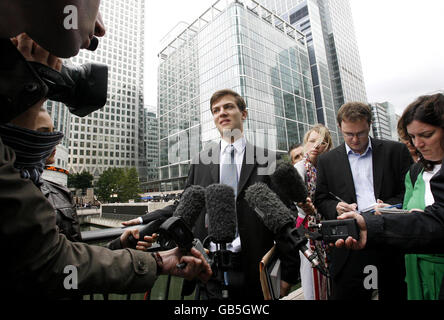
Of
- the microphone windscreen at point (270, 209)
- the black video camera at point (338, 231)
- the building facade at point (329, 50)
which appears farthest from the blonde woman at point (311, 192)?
the building facade at point (329, 50)

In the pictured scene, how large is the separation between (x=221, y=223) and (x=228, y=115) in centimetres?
125

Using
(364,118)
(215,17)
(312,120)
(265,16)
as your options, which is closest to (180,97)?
(215,17)

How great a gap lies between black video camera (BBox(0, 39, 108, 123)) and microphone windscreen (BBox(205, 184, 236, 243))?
860 mm

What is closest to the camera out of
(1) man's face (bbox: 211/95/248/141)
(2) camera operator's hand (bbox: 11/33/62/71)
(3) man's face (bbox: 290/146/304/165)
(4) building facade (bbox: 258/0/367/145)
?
(2) camera operator's hand (bbox: 11/33/62/71)

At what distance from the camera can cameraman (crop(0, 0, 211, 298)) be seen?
26.1 inches

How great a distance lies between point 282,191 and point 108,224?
90.4 feet

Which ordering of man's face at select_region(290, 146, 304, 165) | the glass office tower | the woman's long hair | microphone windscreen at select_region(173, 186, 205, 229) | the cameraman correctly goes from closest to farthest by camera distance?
the cameraman < microphone windscreen at select_region(173, 186, 205, 229) < the woman's long hair < man's face at select_region(290, 146, 304, 165) < the glass office tower

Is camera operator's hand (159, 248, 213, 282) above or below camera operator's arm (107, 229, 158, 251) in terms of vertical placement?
below

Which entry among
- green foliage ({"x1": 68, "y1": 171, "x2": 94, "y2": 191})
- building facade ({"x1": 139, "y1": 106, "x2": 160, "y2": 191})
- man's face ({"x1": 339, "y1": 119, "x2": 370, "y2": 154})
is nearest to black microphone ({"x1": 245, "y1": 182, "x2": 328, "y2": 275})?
man's face ({"x1": 339, "y1": 119, "x2": 370, "y2": 154})

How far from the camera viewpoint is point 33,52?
37.5 inches

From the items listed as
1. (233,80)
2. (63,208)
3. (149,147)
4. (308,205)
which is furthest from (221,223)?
(149,147)

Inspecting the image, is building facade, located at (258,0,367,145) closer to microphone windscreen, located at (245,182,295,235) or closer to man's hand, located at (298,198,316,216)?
man's hand, located at (298,198,316,216)

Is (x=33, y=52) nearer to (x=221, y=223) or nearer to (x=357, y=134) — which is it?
(x=221, y=223)

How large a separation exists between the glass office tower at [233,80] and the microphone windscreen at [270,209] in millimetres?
33160
